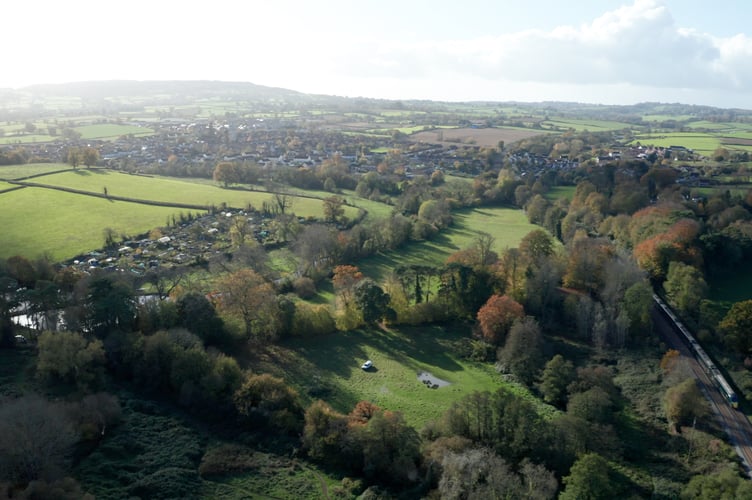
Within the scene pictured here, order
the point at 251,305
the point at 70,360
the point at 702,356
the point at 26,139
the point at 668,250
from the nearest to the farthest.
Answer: the point at 70,360 < the point at 702,356 < the point at 251,305 < the point at 668,250 < the point at 26,139

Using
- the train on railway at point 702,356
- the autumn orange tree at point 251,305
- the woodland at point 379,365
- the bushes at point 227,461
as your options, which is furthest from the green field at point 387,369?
the train on railway at point 702,356

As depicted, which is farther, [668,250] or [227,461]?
[668,250]

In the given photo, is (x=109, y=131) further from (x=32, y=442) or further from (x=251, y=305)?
(x=32, y=442)

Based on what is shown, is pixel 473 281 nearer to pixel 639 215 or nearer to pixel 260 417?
pixel 260 417

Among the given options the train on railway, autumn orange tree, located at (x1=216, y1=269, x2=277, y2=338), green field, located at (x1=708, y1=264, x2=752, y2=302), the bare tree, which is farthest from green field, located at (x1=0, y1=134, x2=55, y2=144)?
green field, located at (x1=708, y1=264, x2=752, y2=302)

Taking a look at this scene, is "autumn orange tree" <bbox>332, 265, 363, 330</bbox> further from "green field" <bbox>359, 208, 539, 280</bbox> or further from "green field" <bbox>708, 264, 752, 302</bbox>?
"green field" <bbox>708, 264, 752, 302</bbox>

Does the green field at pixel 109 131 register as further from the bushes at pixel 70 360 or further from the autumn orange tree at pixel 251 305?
the bushes at pixel 70 360

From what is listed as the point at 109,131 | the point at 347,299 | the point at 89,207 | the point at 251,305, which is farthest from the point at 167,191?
the point at 109,131
